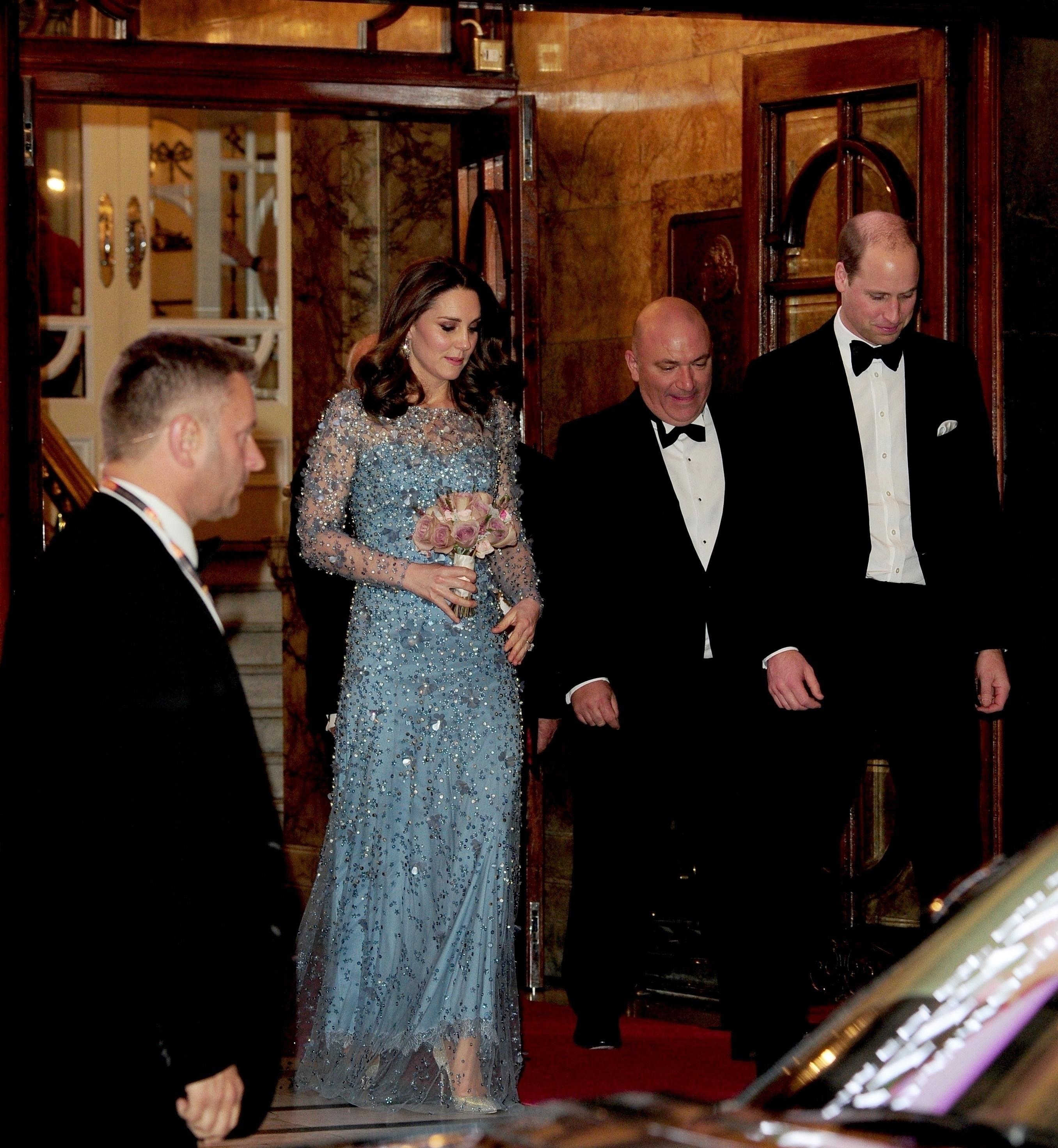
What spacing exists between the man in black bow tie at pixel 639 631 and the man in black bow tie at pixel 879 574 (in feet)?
1.20

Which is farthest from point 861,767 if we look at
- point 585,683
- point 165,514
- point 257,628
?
point 257,628

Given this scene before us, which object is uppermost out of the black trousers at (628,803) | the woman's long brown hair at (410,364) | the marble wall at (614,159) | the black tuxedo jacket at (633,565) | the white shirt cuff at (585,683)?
the marble wall at (614,159)

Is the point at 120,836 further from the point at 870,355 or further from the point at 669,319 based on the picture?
the point at 669,319

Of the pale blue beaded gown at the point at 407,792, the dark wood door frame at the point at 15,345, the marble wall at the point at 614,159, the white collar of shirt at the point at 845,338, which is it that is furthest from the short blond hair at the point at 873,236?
the dark wood door frame at the point at 15,345

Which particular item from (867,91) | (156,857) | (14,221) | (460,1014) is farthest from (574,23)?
(156,857)

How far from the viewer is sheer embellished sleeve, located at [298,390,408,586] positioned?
4594 mm

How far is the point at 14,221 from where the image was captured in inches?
172

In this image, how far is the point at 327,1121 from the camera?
439 centimetres

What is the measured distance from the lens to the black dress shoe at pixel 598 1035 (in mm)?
5184

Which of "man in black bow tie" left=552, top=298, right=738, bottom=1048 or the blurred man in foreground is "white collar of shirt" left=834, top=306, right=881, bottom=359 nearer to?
"man in black bow tie" left=552, top=298, right=738, bottom=1048

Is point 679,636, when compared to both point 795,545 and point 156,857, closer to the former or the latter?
point 795,545

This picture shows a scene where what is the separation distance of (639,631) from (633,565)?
0.20 metres

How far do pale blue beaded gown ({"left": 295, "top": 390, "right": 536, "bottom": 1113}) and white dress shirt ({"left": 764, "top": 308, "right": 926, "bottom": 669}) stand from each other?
0.88 metres

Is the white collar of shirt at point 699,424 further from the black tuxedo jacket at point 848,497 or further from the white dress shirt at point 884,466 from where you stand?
the white dress shirt at point 884,466
